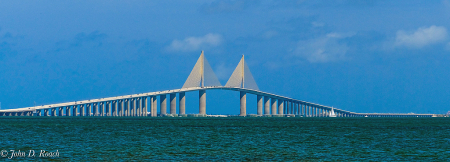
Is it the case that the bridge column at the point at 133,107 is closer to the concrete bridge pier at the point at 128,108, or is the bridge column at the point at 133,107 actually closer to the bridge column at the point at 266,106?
the concrete bridge pier at the point at 128,108

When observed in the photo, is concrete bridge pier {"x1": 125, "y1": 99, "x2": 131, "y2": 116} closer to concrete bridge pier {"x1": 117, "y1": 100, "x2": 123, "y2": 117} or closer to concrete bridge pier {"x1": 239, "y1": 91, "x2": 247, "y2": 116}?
concrete bridge pier {"x1": 117, "y1": 100, "x2": 123, "y2": 117}

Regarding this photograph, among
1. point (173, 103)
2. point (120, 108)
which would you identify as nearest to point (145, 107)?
point (120, 108)

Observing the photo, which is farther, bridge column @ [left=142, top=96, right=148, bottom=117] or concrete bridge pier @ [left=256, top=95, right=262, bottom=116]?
concrete bridge pier @ [left=256, top=95, right=262, bottom=116]

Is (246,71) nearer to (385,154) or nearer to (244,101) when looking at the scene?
(244,101)

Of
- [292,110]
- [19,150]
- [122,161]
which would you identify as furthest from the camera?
[292,110]

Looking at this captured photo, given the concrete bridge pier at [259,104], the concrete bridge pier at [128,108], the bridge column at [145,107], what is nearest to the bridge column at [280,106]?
the concrete bridge pier at [259,104]

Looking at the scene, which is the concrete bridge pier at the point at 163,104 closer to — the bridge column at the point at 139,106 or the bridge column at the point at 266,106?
the bridge column at the point at 139,106

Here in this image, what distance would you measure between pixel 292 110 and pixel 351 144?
418ft

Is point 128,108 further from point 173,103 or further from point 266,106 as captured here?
point 266,106

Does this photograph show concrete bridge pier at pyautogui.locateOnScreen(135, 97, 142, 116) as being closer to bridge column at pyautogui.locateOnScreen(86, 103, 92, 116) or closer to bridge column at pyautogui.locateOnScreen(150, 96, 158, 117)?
bridge column at pyautogui.locateOnScreen(150, 96, 158, 117)

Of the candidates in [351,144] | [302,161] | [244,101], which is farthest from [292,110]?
[302,161]

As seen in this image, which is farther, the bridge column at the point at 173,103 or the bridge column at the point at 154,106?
the bridge column at the point at 154,106

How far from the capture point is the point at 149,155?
29.6 meters

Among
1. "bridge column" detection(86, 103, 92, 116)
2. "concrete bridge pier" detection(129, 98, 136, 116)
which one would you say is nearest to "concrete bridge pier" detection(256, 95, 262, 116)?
"concrete bridge pier" detection(129, 98, 136, 116)
